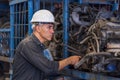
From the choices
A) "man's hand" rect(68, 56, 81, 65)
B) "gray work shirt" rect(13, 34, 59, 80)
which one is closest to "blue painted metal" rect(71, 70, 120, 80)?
"man's hand" rect(68, 56, 81, 65)

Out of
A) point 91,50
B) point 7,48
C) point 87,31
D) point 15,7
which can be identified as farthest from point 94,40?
point 7,48

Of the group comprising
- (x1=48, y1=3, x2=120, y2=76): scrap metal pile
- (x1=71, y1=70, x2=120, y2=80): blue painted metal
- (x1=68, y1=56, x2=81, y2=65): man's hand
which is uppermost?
(x1=48, y1=3, x2=120, y2=76): scrap metal pile

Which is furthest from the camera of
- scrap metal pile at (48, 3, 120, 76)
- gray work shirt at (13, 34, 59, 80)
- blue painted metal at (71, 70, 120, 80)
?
scrap metal pile at (48, 3, 120, 76)

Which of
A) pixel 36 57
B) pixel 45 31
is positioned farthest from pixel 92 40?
pixel 36 57

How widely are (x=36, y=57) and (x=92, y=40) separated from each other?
0.91m

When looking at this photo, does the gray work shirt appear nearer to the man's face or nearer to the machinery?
the man's face

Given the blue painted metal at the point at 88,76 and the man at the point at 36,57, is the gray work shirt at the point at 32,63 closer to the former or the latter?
the man at the point at 36,57

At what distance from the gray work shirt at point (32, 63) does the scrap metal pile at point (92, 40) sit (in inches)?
18.8

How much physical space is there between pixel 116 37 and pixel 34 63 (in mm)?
1023

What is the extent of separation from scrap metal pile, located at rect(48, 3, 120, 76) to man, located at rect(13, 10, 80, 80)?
0.42 meters

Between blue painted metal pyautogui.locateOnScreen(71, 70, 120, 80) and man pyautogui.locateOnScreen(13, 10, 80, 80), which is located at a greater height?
man pyautogui.locateOnScreen(13, 10, 80, 80)

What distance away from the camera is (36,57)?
9.52 ft

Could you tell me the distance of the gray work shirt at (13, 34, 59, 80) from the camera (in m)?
2.91

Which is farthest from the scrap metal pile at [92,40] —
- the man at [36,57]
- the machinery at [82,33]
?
Result: the man at [36,57]
